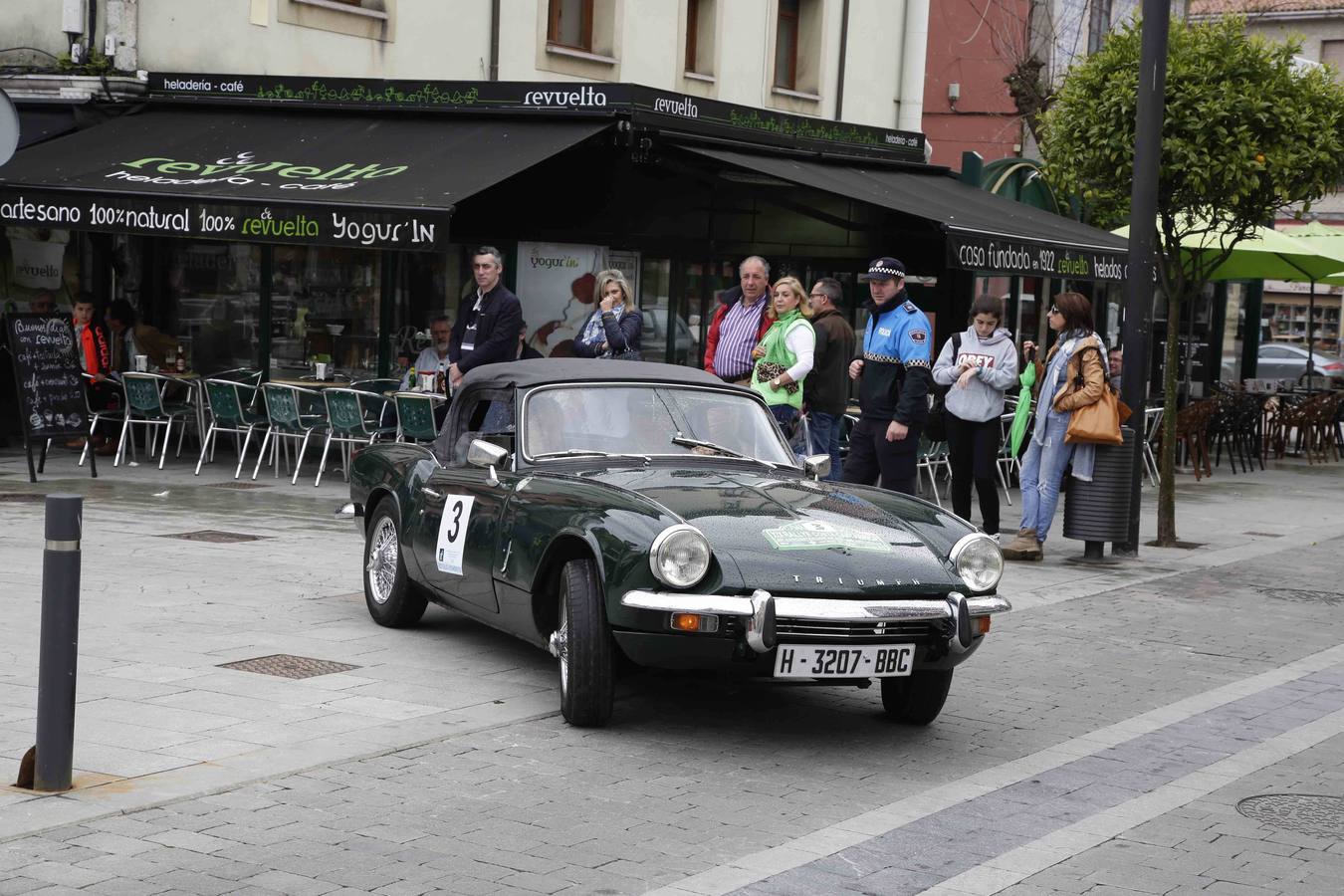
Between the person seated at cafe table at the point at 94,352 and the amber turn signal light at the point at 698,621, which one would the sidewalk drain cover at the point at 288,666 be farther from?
the person seated at cafe table at the point at 94,352

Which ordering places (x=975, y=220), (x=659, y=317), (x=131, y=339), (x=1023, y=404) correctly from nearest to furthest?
(x=1023, y=404) → (x=131, y=339) → (x=975, y=220) → (x=659, y=317)

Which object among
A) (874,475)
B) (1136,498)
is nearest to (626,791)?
(874,475)

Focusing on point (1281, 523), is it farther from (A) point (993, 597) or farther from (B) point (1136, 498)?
(A) point (993, 597)

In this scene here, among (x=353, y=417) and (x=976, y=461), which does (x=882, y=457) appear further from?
(x=353, y=417)

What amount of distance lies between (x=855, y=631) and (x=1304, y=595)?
6433 mm

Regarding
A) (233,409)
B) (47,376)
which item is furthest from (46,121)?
(47,376)

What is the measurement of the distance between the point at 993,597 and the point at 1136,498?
666 cm

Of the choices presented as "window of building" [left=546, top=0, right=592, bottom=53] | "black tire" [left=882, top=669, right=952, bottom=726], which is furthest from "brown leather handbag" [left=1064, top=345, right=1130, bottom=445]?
"window of building" [left=546, top=0, right=592, bottom=53]

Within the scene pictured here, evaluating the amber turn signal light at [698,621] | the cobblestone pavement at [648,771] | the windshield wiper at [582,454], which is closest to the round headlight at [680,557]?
the amber turn signal light at [698,621]

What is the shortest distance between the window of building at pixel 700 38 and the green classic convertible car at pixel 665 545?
1471 centimetres

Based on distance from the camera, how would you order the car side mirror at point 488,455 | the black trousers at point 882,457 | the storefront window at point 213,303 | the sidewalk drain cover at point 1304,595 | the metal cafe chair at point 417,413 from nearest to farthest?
the car side mirror at point 488,455
the sidewalk drain cover at point 1304,595
the black trousers at point 882,457
the metal cafe chair at point 417,413
the storefront window at point 213,303

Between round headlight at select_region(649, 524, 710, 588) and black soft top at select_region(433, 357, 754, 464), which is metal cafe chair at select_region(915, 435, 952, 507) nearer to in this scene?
black soft top at select_region(433, 357, 754, 464)

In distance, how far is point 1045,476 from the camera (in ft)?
41.9

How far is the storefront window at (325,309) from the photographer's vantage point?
17.8 metres
